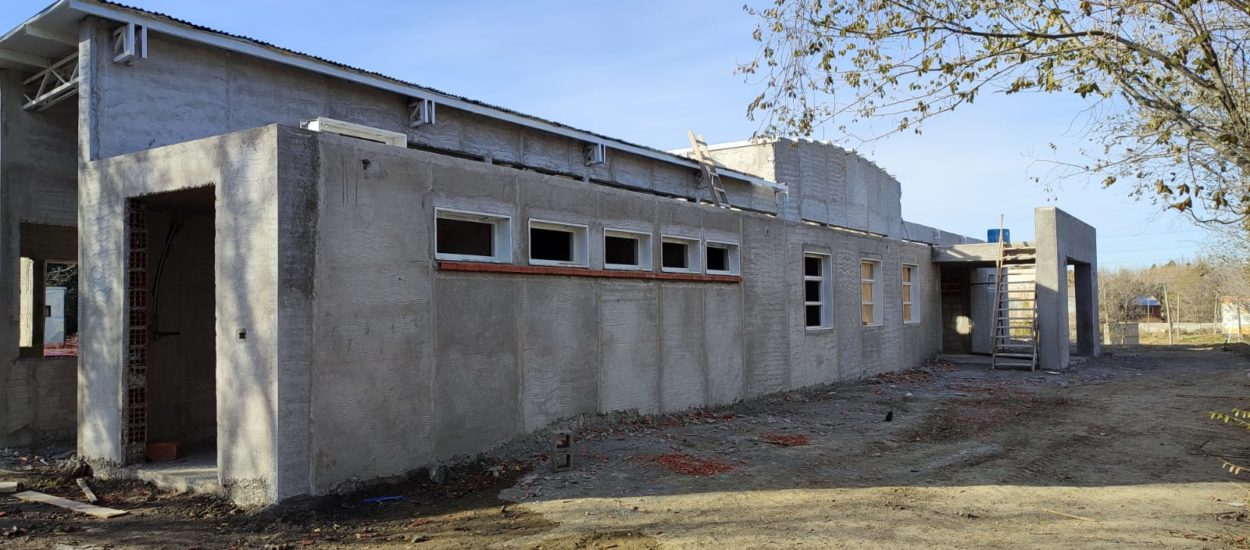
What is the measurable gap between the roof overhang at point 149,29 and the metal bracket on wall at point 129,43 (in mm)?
104

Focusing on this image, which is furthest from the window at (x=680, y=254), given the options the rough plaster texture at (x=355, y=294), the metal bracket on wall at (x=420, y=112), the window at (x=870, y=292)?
the window at (x=870, y=292)

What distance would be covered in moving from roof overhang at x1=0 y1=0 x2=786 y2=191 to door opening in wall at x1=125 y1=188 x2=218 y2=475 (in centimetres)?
200

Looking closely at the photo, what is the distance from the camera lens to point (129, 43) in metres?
8.55

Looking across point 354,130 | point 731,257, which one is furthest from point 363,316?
point 731,257

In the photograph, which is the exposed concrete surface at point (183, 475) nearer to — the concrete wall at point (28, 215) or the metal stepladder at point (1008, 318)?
the concrete wall at point (28, 215)

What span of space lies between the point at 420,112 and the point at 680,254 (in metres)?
4.99

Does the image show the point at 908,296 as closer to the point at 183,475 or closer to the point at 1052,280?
the point at 1052,280

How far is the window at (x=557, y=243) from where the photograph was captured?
970cm

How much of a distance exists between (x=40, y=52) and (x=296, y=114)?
2.86 meters

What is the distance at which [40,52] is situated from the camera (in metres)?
9.45

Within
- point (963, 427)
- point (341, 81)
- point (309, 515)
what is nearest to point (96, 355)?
point (309, 515)

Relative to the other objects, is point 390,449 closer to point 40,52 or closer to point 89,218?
point 89,218

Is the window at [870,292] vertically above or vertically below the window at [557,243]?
below

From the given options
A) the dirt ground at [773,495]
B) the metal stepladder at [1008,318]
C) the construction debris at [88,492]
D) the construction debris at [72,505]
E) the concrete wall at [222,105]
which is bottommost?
the dirt ground at [773,495]
